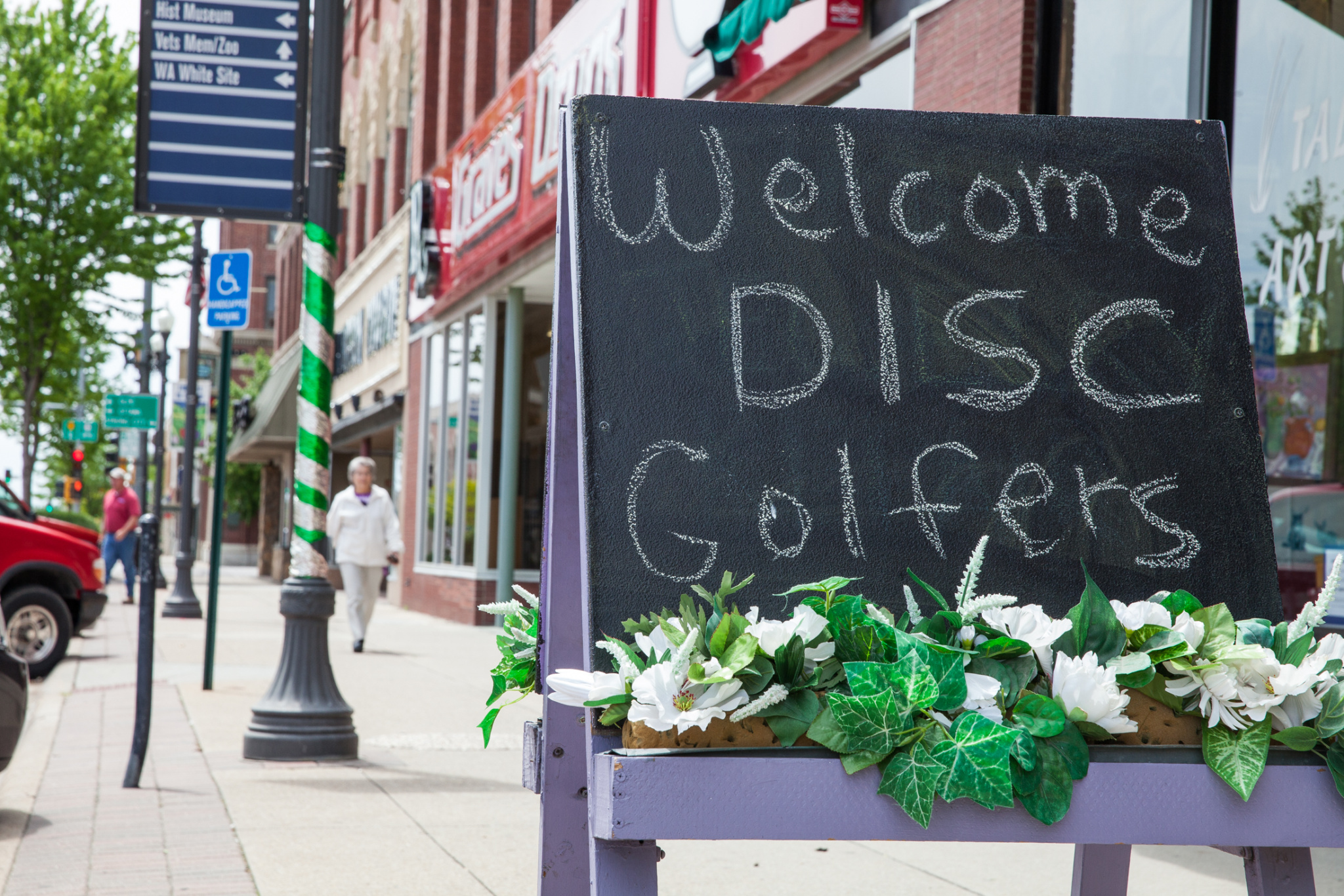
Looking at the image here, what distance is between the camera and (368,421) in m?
24.5

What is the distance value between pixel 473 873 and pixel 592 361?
294 centimetres

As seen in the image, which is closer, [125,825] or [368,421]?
[125,825]

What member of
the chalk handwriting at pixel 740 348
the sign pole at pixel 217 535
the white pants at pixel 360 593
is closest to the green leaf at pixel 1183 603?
the chalk handwriting at pixel 740 348

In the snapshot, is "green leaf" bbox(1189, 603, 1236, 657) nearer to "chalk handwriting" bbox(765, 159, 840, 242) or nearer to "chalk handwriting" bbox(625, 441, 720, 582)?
"chalk handwriting" bbox(625, 441, 720, 582)

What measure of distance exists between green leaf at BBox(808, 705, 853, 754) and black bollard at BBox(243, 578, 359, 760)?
5289 millimetres

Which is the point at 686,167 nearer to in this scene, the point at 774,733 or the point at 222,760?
the point at 774,733

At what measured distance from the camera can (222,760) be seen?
7191 mm

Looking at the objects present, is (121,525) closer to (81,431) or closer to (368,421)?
(368,421)

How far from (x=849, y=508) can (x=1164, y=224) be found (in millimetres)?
919

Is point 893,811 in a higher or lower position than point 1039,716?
lower

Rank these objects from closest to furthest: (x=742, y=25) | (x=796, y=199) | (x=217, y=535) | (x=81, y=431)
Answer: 1. (x=796, y=199)
2. (x=742, y=25)
3. (x=217, y=535)
4. (x=81, y=431)

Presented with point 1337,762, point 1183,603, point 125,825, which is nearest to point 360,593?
point 125,825

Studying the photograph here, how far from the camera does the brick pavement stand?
482cm

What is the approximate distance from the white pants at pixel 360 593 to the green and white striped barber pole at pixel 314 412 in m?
5.57
